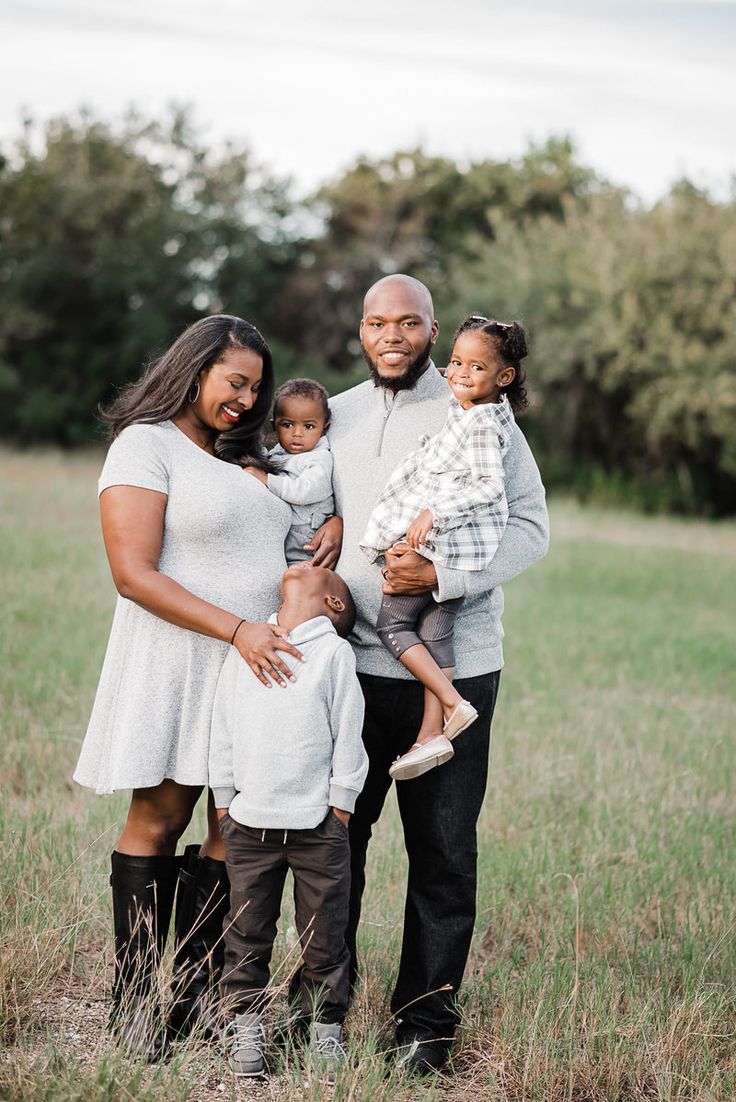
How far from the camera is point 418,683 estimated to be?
3.67 meters

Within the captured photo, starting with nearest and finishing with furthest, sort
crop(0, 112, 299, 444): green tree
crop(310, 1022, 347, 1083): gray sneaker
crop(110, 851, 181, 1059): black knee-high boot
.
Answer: crop(310, 1022, 347, 1083): gray sneaker < crop(110, 851, 181, 1059): black knee-high boot < crop(0, 112, 299, 444): green tree

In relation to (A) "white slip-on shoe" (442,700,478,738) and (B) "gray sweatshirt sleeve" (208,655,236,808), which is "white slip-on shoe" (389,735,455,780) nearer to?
(A) "white slip-on shoe" (442,700,478,738)

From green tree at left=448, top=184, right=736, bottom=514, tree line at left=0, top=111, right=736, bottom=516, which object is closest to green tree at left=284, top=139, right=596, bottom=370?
tree line at left=0, top=111, right=736, bottom=516

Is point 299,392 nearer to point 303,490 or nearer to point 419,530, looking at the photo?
point 303,490

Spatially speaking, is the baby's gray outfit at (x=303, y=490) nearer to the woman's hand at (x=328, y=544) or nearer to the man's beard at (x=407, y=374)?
the woman's hand at (x=328, y=544)

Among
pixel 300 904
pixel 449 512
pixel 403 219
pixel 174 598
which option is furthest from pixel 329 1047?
pixel 403 219

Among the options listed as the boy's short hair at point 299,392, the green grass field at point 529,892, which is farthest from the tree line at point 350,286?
the boy's short hair at point 299,392

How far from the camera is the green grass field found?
3.46m

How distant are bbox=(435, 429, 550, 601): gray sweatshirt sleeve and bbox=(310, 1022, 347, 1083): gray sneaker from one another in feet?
Answer: 4.33

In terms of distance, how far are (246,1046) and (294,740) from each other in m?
0.92

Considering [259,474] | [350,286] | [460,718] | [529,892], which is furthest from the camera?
[350,286]

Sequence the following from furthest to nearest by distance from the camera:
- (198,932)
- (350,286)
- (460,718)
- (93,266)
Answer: (350,286) → (93,266) → (198,932) → (460,718)

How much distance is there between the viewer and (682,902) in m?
5.20

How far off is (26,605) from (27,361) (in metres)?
A: 23.1
